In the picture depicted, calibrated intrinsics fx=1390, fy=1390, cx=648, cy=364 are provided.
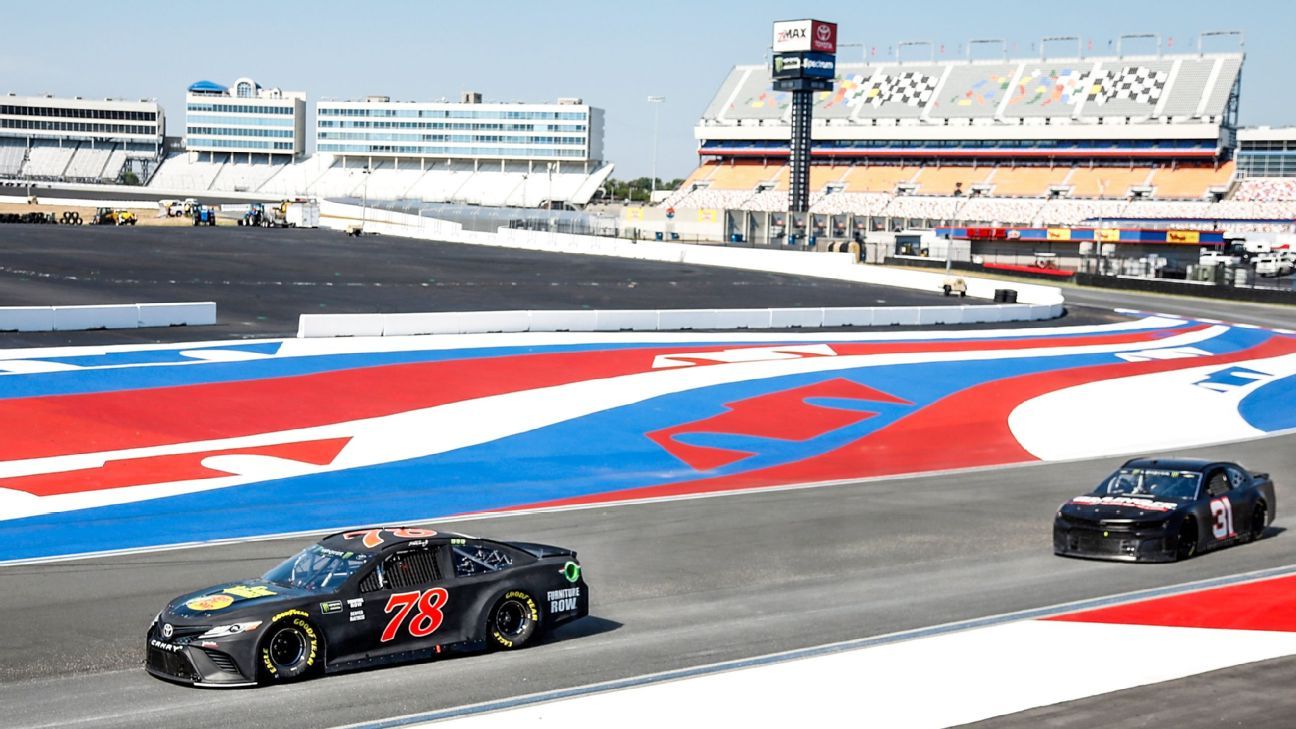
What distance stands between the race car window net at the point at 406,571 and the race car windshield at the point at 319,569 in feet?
0.59

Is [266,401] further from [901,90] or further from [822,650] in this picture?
[901,90]

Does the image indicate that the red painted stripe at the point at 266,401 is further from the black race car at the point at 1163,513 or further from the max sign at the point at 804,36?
the max sign at the point at 804,36

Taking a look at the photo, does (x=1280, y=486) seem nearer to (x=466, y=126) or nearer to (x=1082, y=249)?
(x=1082, y=249)

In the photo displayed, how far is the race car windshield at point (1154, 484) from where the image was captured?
19.1 metres

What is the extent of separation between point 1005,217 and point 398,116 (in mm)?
101265

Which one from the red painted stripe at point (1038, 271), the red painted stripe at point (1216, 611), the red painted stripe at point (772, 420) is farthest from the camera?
the red painted stripe at point (1038, 271)

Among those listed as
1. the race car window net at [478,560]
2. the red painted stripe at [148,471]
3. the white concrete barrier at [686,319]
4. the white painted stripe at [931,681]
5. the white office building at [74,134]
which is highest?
the white office building at [74,134]

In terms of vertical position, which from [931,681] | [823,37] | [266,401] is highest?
[823,37]

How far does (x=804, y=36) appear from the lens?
4277 inches

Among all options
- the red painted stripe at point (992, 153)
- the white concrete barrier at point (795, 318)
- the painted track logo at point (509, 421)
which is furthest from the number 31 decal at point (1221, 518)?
the red painted stripe at point (992, 153)

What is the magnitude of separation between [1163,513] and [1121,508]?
0.57m

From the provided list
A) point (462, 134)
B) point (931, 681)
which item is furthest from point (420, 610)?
point (462, 134)

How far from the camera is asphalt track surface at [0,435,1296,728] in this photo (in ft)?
38.9

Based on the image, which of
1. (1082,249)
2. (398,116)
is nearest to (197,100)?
(398,116)
